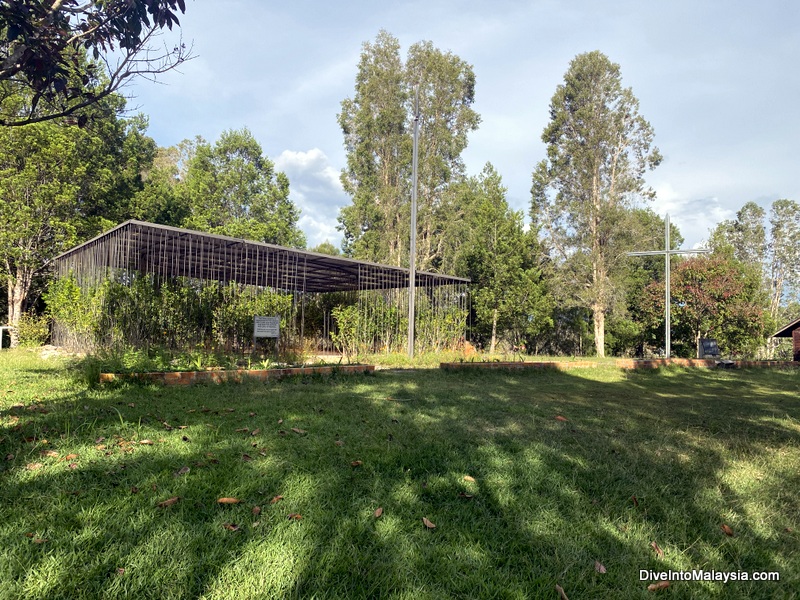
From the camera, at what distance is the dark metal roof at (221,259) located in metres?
9.99

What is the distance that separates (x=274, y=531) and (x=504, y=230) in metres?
18.6

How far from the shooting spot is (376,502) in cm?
248

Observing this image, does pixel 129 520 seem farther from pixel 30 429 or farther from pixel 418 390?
pixel 418 390

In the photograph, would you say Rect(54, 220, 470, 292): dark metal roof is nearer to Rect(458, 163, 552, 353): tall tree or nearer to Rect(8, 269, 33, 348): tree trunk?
Rect(8, 269, 33, 348): tree trunk

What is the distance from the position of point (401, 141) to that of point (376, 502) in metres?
24.1

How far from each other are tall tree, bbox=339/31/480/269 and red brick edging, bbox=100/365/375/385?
656 inches

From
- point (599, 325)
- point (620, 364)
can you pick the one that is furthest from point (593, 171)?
point (620, 364)

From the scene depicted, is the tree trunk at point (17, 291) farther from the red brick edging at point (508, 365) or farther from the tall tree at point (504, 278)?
the tall tree at point (504, 278)

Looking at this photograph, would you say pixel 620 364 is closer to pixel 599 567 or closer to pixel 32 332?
pixel 599 567

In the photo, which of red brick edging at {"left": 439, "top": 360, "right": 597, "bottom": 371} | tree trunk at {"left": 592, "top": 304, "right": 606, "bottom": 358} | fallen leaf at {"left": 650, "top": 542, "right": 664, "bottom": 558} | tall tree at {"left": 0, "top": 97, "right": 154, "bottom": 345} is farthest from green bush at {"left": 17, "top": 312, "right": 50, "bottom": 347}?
tree trunk at {"left": 592, "top": 304, "right": 606, "bottom": 358}

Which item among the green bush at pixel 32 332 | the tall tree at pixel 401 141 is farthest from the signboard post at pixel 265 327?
the tall tree at pixel 401 141

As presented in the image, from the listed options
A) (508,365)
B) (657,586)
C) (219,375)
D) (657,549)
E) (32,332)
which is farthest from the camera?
(32,332)

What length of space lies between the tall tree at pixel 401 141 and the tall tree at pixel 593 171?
5205 mm

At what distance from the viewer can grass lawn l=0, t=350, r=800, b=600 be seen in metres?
1.84
